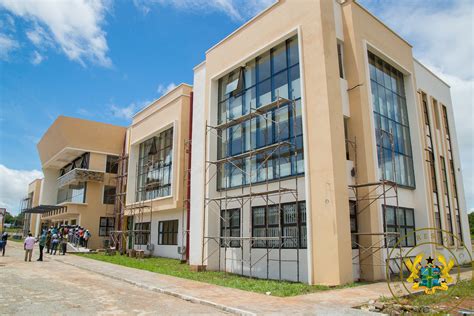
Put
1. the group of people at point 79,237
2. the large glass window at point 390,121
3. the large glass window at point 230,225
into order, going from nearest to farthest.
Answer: the large glass window at point 390,121
the large glass window at point 230,225
the group of people at point 79,237

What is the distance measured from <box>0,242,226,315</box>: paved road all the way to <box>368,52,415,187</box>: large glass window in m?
9.99

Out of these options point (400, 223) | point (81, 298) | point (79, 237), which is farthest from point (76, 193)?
point (400, 223)

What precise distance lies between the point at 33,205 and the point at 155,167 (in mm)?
37953

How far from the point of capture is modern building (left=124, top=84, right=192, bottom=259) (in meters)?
22.2

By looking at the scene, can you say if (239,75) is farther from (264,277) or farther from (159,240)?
(159,240)

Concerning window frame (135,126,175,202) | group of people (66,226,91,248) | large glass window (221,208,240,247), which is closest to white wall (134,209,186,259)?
window frame (135,126,175,202)

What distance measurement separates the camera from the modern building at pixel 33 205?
157 feet

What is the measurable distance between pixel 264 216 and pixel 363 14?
370 inches

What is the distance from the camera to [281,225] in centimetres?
1425

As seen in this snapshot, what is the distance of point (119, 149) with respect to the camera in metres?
35.0

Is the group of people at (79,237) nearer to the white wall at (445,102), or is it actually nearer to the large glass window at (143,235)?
the large glass window at (143,235)

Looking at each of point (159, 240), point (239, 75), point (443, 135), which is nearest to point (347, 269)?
point (239, 75)

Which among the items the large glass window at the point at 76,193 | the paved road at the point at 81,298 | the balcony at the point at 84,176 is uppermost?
the balcony at the point at 84,176

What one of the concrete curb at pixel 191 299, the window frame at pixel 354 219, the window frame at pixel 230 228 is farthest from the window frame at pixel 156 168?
the window frame at pixel 354 219
